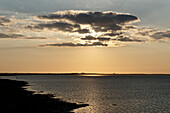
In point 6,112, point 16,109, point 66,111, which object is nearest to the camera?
point 6,112

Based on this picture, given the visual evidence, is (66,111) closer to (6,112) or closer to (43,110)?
(43,110)

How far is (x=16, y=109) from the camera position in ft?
157

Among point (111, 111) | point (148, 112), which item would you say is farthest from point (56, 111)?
point (148, 112)

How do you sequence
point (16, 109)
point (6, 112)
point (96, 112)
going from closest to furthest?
1. point (6, 112)
2. point (16, 109)
3. point (96, 112)

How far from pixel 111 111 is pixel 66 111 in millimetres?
11919

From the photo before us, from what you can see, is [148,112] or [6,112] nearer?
[6,112]

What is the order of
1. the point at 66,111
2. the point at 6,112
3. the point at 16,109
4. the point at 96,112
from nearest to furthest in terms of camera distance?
the point at 6,112
the point at 16,109
the point at 66,111
the point at 96,112

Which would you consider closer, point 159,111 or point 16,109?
point 16,109

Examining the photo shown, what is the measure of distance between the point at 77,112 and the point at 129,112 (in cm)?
1327

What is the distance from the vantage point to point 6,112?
43938 millimetres

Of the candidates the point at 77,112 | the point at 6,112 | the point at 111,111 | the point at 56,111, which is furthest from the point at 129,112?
the point at 6,112

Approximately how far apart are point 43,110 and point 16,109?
5.61m

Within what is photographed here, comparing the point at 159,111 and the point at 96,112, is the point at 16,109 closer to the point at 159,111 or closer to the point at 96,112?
the point at 96,112

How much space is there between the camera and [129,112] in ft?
184
